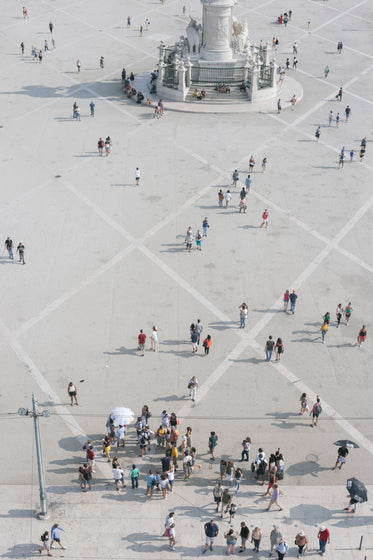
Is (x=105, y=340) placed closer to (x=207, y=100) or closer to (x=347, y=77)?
(x=207, y=100)

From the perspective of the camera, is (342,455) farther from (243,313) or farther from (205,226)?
(205,226)

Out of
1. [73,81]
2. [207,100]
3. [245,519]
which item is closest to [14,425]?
[245,519]

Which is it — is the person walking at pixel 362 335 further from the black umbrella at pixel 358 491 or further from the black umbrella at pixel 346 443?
the black umbrella at pixel 358 491

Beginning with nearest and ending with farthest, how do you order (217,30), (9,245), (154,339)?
(154,339) < (9,245) < (217,30)

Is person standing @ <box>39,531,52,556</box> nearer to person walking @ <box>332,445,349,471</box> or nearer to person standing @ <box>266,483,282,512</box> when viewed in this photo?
person standing @ <box>266,483,282,512</box>

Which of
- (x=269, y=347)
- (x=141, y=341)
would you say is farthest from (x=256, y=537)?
(x=141, y=341)

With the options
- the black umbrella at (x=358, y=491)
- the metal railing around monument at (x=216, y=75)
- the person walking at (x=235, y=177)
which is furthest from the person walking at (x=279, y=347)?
the metal railing around monument at (x=216, y=75)
